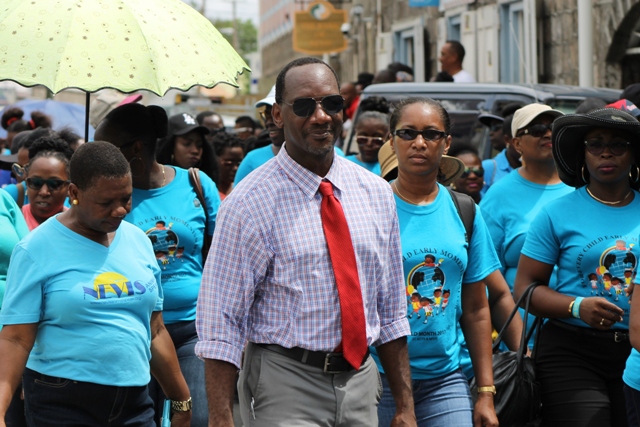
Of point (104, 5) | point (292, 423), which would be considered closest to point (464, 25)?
point (104, 5)

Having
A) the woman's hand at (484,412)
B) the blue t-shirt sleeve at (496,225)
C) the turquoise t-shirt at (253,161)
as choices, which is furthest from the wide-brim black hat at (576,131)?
the turquoise t-shirt at (253,161)

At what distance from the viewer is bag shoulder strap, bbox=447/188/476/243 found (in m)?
5.30

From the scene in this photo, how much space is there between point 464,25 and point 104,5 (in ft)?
54.6

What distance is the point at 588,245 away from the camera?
548 cm

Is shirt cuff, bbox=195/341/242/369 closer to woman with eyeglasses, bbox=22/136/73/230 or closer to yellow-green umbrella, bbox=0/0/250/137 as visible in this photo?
yellow-green umbrella, bbox=0/0/250/137

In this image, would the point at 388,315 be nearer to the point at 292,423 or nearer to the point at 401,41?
the point at 292,423

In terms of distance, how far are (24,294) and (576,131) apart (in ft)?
8.89

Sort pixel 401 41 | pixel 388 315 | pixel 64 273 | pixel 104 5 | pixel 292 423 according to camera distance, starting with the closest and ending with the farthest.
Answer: pixel 292 423
pixel 388 315
pixel 64 273
pixel 104 5
pixel 401 41

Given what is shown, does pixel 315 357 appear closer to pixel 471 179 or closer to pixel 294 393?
pixel 294 393

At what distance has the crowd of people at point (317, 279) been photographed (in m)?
4.21

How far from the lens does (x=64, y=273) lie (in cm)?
479

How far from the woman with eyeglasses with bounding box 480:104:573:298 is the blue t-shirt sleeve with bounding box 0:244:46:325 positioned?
2898mm

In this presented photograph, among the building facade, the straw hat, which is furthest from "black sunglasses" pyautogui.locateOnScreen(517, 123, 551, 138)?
the building facade

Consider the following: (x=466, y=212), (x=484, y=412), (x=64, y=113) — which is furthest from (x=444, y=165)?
(x=64, y=113)
